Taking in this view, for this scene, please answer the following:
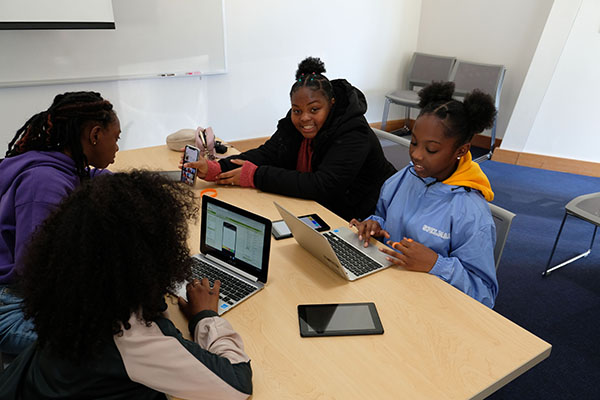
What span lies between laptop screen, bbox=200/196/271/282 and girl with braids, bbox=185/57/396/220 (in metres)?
0.58

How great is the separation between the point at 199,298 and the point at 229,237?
0.79ft

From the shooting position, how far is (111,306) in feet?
2.62

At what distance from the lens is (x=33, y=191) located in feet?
3.95

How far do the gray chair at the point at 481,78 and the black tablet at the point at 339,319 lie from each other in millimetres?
3652

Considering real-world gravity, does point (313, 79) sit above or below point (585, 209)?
above

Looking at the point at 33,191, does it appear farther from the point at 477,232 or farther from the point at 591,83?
the point at 591,83

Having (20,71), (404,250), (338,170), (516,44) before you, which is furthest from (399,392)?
(516,44)

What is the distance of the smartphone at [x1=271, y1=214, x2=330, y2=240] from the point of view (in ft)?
5.08

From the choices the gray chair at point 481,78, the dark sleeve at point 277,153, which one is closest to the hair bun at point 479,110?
the dark sleeve at point 277,153

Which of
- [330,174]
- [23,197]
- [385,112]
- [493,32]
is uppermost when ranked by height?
[493,32]

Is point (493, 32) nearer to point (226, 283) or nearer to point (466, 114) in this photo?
point (466, 114)

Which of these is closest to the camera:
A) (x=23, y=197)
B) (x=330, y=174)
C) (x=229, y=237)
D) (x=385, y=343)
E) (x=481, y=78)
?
(x=385, y=343)

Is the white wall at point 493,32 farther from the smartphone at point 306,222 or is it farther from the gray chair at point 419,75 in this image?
the smartphone at point 306,222

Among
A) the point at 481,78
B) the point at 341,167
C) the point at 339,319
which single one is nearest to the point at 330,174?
the point at 341,167
